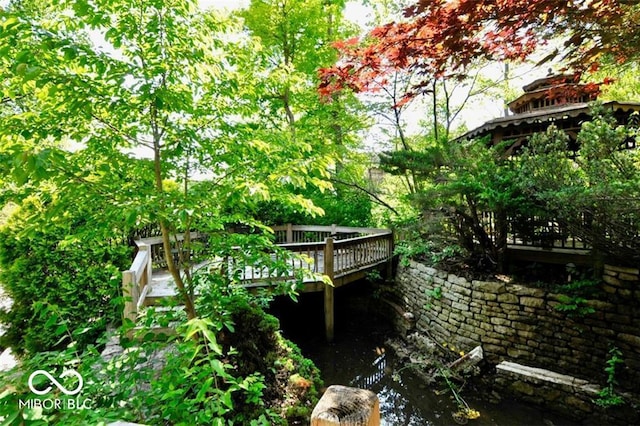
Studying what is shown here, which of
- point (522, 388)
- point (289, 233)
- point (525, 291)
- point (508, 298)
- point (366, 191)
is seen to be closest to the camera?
point (522, 388)

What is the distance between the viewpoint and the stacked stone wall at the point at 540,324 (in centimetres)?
429

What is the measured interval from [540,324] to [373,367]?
2.89 m

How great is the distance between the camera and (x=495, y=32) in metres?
2.86

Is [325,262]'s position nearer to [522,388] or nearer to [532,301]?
[532,301]

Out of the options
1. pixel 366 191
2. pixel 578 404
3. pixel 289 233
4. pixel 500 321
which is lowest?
pixel 578 404

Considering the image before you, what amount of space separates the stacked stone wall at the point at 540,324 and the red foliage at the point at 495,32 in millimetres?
3488

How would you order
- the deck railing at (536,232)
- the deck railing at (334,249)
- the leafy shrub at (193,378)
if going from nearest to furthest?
the leafy shrub at (193,378) < the deck railing at (536,232) < the deck railing at (334,249)

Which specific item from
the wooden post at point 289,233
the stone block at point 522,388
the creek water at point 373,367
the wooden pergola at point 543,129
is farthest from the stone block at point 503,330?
the wooden post at point 289,233

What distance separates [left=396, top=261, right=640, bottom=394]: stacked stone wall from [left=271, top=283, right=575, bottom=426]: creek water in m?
0.86

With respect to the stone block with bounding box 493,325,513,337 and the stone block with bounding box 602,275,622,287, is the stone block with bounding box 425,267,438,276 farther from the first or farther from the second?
the stone block with bounding box 602,275,622,287

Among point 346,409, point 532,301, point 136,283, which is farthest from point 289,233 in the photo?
point 346,409

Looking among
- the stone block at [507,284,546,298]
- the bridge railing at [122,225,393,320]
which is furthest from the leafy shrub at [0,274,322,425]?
the stone block at [507,284,546,298]

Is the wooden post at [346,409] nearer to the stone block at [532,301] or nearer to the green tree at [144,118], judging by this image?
the green tree at [144,118]

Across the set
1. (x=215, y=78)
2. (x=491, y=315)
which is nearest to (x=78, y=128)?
(x=215, y=78)
